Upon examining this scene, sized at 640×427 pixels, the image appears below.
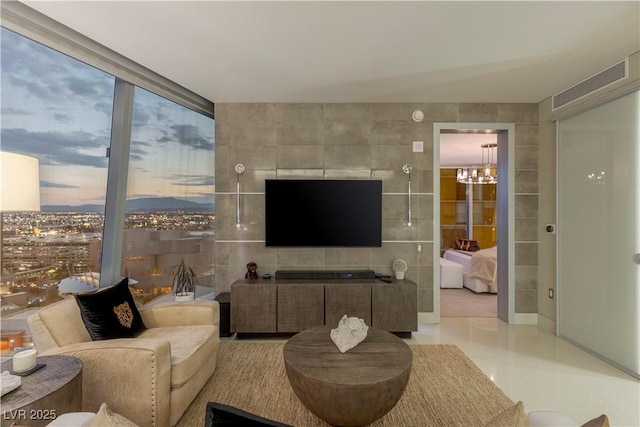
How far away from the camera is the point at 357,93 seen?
3672 millimetres

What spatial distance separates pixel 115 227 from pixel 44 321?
1089 millimetres

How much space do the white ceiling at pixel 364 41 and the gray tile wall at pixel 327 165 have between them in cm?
43

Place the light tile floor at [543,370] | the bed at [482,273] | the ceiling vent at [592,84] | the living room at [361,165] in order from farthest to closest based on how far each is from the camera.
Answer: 1. the bed at [482,273]
2. the living room at [361,165]
3. the ceiling vent at [592,84]
4. the light tile floor at [543,370]

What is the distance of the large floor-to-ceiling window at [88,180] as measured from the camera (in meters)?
2.22

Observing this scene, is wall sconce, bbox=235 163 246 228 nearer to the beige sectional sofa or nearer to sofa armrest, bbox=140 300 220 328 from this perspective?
sofa armrest, bbox=140 300 220 328

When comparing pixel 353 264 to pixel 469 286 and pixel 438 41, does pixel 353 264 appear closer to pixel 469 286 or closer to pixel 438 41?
pixel 438 41

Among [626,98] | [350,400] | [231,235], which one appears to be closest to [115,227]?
[231,235]

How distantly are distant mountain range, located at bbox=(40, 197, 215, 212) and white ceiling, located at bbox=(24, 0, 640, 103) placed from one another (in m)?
1.27

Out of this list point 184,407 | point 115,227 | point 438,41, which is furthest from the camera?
point 115,227

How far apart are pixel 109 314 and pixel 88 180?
1189 millimetres

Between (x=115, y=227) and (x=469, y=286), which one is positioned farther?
(x=469, y=286)

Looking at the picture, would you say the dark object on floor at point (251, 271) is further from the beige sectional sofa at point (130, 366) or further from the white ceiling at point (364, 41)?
the white ceiling at point (364, 41)

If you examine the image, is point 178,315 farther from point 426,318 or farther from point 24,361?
point 426,318

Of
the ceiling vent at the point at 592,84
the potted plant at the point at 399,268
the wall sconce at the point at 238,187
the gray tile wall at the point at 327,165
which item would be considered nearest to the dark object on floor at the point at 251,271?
the gray tile wall at the point at 327,165
